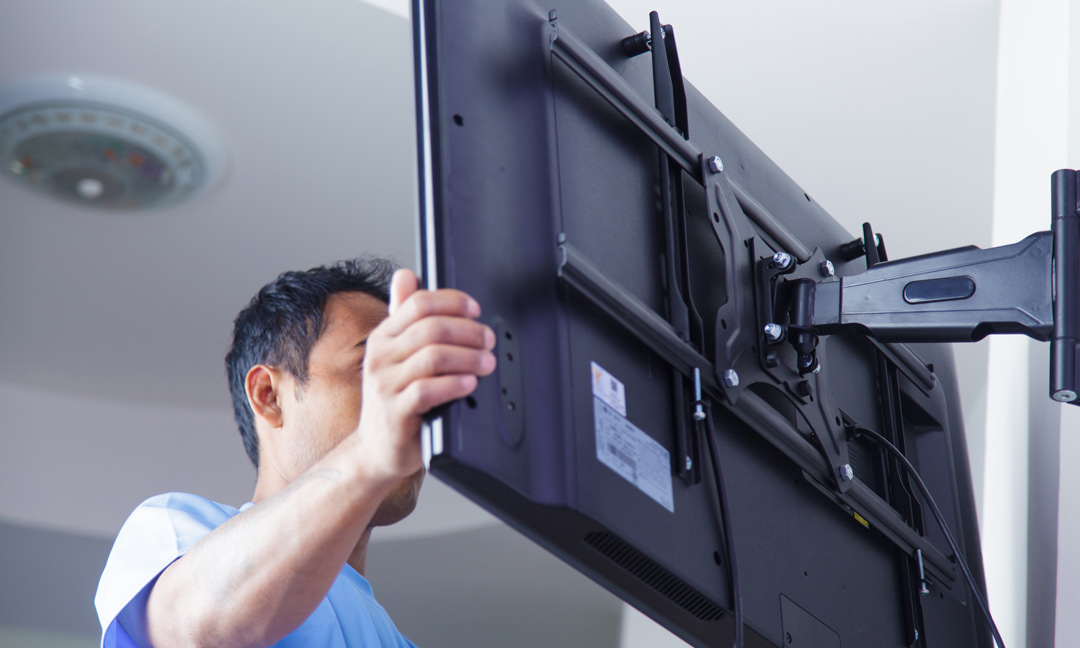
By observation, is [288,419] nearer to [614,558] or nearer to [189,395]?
[614,558]

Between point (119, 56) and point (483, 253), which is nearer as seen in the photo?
point (483, 253)

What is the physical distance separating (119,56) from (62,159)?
385mm

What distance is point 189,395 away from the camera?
3.14 m

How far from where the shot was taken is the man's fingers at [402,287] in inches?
26.9

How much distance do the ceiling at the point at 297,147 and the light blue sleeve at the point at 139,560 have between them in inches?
44.6

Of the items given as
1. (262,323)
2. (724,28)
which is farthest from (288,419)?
(724,28)

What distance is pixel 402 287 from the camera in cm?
69

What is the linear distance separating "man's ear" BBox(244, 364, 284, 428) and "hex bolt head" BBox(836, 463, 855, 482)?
0.76 metres

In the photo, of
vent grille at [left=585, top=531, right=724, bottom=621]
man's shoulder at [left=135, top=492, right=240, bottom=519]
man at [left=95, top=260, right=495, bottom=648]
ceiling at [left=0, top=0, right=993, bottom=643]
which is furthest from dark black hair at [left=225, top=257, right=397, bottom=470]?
vent grille at [left=585, top=531, right=724, bottom=621]

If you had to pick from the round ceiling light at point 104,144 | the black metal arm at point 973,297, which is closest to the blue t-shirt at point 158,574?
the black metal arm at point 973,297

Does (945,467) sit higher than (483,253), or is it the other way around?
(483,253)

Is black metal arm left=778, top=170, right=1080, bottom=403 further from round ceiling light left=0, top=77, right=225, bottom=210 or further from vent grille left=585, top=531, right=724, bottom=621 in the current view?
round ceiling light left=0, top=77, right=225, bottom=210

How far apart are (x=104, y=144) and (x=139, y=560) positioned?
1490mm

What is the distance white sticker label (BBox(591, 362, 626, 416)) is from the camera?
73 centimetres
